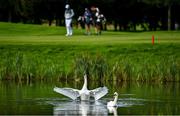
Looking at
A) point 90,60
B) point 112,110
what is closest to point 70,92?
point 112,110

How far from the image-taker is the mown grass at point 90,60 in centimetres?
4103

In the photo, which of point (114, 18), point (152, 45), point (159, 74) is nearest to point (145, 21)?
point (114, 18)

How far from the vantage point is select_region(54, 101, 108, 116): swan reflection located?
2800 cm

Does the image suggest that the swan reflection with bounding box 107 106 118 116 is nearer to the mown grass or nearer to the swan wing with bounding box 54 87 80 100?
the swan wing with bounding box 54 87 80 100

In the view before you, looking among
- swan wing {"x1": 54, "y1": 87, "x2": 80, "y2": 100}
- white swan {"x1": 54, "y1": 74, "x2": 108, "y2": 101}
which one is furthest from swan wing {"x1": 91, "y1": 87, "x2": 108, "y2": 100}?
swan wing {"x1": 54, "y1": 87, "x2": 80, "y2": 100}

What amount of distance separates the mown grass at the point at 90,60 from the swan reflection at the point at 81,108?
8.74 m

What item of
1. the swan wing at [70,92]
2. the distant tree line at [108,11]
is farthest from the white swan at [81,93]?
the distant tree line at [108,11]

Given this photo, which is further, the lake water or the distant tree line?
the distant tree line

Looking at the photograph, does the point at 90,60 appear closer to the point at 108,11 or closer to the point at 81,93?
the point at 81,93

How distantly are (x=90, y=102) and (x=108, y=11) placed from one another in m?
66.1

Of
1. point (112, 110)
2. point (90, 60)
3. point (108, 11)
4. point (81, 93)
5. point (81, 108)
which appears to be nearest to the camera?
point (112, 110)

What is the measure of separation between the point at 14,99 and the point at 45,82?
8.57 m

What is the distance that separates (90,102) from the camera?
32.7 meters

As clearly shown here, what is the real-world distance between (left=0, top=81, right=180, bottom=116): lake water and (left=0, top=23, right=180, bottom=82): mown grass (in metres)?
0.87
